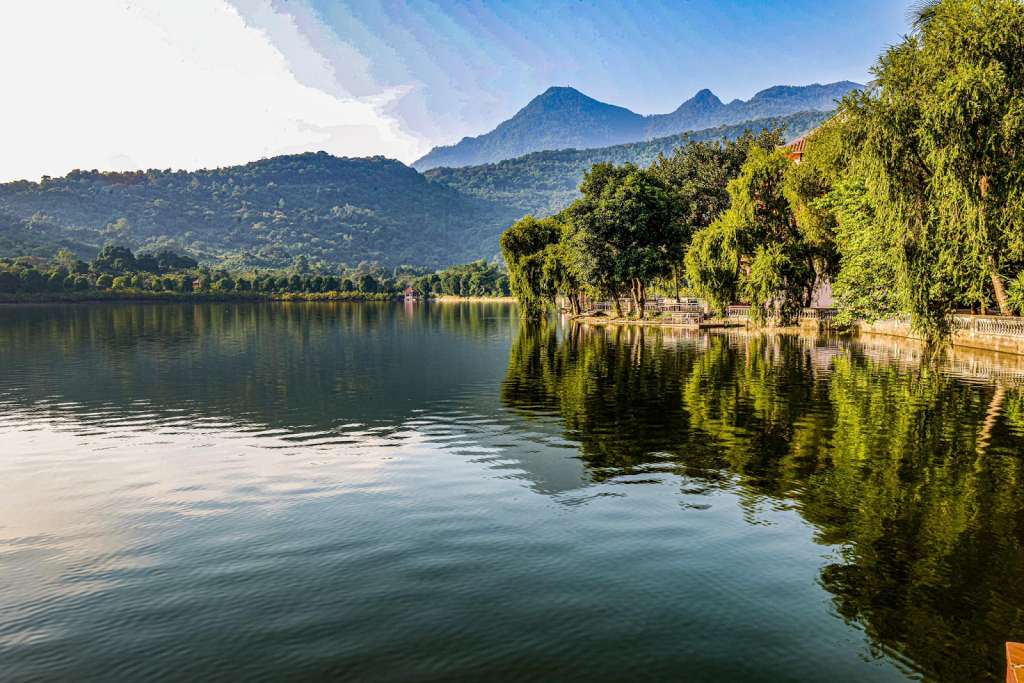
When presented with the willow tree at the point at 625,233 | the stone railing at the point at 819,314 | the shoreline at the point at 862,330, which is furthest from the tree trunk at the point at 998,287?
the willow tree at the point at 625,233

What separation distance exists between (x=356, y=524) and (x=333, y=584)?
10.1ft

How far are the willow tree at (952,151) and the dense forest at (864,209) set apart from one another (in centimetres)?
7

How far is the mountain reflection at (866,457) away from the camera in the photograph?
32.1 ft

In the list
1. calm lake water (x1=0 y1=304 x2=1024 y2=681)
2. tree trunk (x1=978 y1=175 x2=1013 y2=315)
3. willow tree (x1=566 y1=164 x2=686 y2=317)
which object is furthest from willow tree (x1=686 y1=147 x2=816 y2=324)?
calm lake water (x1=0 y1=304 x2=1024 y2=681)

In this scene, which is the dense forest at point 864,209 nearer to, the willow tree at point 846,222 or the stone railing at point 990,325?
the willow tree at point 846,222

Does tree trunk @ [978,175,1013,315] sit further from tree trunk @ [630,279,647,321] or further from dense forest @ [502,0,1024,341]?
tree trunk @ [630,279,647,321]

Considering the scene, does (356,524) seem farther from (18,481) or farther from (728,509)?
(18,481)

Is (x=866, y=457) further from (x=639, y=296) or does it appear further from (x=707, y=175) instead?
(x=707, y=175)

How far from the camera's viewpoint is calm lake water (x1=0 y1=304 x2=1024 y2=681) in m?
8.77

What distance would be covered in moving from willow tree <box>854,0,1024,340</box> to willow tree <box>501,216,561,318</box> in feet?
170

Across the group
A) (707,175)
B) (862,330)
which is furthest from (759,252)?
(707,175)

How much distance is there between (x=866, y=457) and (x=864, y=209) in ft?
130

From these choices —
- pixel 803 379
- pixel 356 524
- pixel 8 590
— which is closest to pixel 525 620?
→ pixel 356 524

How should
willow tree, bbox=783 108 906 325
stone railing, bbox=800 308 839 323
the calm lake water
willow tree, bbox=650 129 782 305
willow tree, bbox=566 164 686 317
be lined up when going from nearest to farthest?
the calm lake water, willow tree, bbox=783 108 906 325, stone railing, bbox=800 308 839 323, willow tree, bbox=566 164 686 317, willow tree, bbox=650 129 782 305
